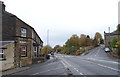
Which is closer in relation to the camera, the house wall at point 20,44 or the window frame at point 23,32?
the house wall at point 20,44

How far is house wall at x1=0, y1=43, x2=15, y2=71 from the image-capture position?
21.1m

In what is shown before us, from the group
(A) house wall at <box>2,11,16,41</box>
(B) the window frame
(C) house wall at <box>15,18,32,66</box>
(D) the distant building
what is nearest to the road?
(C) house wall at <box>15,18,32,66</box>

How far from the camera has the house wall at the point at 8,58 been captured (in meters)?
21.1

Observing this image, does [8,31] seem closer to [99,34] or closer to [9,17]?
[9,17]

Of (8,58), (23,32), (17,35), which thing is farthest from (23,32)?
(8,58)

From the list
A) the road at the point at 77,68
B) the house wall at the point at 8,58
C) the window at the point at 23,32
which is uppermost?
the window at the point at 23,32

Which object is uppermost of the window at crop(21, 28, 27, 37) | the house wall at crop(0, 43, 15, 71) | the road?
the window at crop(21, 28, 27, 37)

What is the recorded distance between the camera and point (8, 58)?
22.6m

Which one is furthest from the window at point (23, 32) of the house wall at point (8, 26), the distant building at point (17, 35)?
the house wall at point (8, 26)

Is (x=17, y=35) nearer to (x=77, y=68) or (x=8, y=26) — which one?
(x=8, y=26)

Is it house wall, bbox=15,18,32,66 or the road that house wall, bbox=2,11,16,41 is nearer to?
house wall, bbox=15,18,32,66

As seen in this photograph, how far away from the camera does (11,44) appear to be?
926 inches

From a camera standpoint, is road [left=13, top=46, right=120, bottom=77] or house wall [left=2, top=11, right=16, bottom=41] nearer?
road [left=13, top=46, right=120, bottom=77]

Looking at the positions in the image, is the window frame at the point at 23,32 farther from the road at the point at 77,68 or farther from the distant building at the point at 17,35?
the road at the point at 77,68
